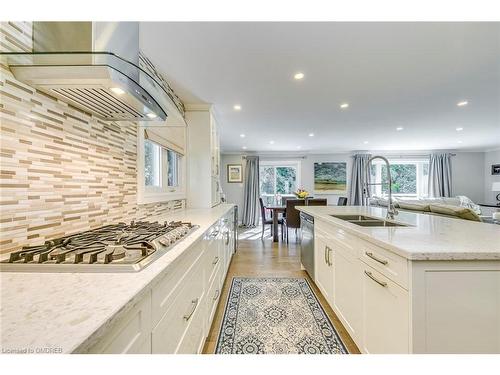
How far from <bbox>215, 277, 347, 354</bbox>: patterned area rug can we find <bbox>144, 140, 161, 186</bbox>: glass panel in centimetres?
146

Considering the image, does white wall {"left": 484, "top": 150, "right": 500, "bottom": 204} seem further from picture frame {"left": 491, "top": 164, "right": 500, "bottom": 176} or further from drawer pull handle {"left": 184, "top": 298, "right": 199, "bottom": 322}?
drawer pull handle {"left": 184, "top": 298, "right": 199, "bottom": 322}

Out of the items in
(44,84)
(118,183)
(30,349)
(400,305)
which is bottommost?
(400,305)

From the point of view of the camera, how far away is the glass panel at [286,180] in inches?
277

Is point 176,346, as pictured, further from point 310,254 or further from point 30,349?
point 310,254

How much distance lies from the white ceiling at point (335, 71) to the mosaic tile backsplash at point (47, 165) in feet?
2.93

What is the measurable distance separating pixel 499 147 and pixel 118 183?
964 centimetres

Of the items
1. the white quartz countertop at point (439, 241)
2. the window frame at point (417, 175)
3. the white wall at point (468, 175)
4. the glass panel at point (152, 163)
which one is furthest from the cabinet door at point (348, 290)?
the white wall at point (468, 175)

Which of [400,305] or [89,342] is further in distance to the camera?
[400,305]

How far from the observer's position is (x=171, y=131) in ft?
7.88

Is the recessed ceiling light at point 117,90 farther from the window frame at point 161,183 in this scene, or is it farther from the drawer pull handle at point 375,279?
the drawer pull handle at point 375,279

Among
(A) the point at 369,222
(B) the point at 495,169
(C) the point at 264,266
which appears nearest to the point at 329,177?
(C) the point at 264,266

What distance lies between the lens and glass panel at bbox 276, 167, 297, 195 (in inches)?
277
